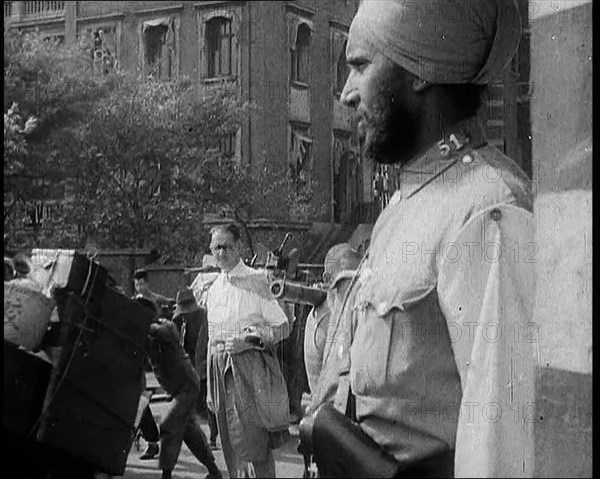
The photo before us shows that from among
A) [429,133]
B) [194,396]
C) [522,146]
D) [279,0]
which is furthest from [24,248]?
[522,146]

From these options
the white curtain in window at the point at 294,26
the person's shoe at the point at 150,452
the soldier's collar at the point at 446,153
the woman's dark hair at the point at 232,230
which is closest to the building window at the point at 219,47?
the white curtain in window at the point at 294,26

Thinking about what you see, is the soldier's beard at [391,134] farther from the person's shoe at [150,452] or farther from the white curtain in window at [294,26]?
the person's shoe at [150,452]

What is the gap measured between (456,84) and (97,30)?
916 mm

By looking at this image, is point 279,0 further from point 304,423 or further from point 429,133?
point 304,423

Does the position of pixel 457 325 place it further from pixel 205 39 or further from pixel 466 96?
pixel 205 39

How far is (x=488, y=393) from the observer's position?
1671 millimetres

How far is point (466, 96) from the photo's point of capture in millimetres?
1841

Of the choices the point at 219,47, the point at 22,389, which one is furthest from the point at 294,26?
the point at 22,389

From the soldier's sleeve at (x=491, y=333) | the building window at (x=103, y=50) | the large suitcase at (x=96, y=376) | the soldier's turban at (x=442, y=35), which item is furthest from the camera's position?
the building window at (x=103, y=50)

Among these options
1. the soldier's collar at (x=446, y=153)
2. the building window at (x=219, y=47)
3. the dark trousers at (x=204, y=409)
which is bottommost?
the dark trousers at (x=204, y=409)

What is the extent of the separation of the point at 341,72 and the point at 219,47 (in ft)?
0.95

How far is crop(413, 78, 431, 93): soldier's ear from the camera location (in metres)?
1.81

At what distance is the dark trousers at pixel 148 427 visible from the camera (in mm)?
2178

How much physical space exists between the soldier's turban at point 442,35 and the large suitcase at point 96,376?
777mm
